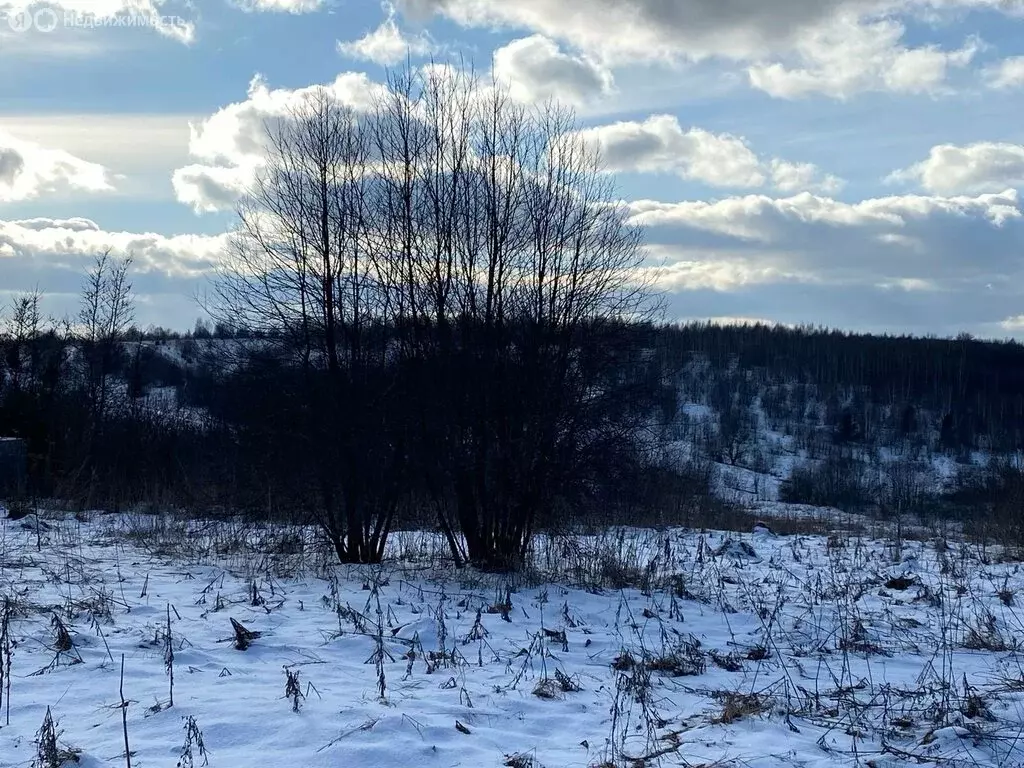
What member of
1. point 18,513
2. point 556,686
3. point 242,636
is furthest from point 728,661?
point 18,513

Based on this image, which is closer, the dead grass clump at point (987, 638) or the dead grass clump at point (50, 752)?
the dead grass clump at point (50, 752)

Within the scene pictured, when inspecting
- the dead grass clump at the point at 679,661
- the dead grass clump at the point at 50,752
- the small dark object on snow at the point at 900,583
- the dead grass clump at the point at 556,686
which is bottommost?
the small dark object on snow at the point at 900,583

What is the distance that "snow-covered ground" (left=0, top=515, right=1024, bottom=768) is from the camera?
5.11 meters

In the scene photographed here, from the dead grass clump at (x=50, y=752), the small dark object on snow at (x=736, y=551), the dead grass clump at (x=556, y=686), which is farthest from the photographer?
the small dark object on snow at (x=736, y=551)

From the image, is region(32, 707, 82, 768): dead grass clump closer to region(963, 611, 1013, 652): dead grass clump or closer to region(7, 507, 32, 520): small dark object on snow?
region(963, 611, 1013, 652): dead grass clump

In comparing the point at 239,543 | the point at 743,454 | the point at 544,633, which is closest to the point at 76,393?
the point at 239,543

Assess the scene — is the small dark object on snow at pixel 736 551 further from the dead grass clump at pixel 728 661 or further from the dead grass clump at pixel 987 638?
the dead grass clump at pixel 728 661

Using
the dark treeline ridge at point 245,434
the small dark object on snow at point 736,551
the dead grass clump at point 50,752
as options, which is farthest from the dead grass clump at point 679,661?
the small dark object on snow at point 736,551

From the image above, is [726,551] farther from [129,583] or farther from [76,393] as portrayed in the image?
[76,393]

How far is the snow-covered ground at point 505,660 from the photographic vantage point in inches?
201

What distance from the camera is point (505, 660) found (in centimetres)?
705

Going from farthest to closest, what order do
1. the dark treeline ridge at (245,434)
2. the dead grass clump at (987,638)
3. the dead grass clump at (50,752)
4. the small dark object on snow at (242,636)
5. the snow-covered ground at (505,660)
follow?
the dark treeline ridge at (245,434) < the dead grass clump at (987,638) < the small dark object on snow at (242,636) < the snow-covered ground at (505,660) < the dead grass clump at (50,752)

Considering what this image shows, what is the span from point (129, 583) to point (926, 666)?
7502mm

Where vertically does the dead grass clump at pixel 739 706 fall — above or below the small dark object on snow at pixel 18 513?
above
